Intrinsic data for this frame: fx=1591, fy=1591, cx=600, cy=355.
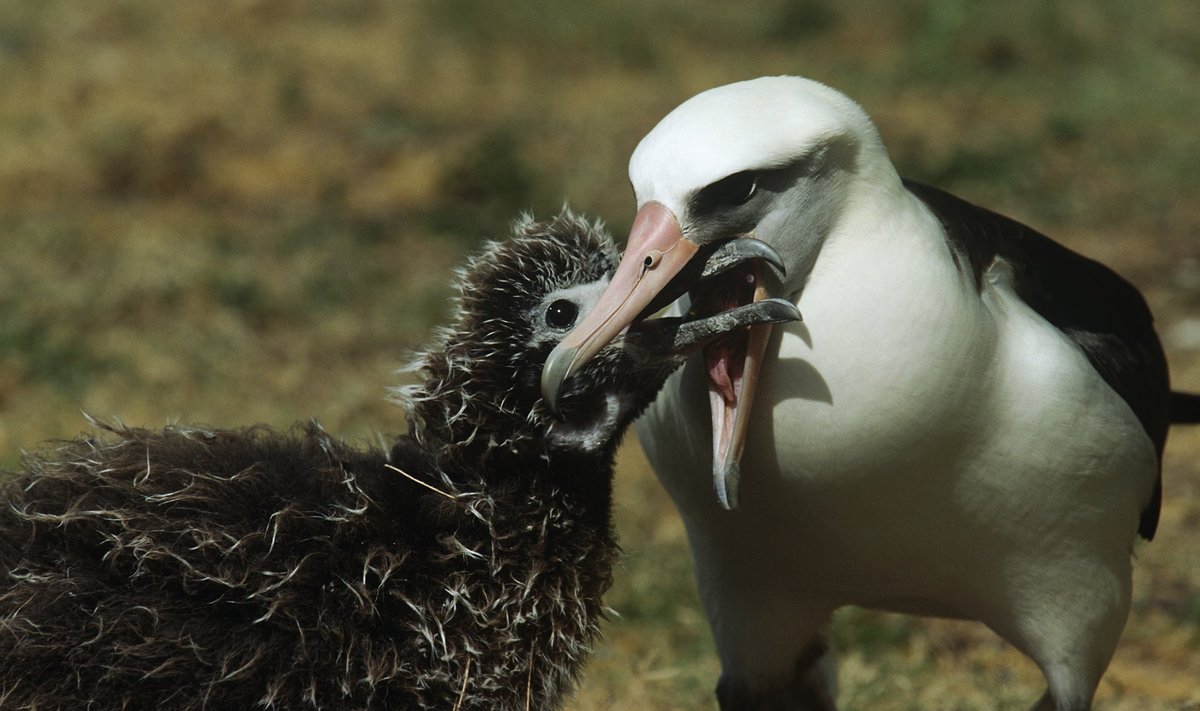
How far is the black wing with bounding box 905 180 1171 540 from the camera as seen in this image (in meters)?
3.99

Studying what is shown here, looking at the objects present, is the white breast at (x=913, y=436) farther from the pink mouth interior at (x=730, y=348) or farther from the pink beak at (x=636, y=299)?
the pink beak at (x=636, y=299)

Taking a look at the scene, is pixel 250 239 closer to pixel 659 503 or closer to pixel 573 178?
pixel 573 178

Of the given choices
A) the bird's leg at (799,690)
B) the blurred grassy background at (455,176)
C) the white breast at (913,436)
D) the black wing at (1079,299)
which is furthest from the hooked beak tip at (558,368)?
the blurred grassy background at (455,176)

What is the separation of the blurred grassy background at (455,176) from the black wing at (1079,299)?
1085 mm

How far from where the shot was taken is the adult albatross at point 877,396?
3369 mm

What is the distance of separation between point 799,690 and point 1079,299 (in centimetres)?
137

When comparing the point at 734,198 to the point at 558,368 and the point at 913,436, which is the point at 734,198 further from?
the point at 913,436

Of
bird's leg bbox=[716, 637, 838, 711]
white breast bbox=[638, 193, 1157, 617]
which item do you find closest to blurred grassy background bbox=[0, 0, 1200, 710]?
bird's leg bbox=[716, 637, 838, 711]

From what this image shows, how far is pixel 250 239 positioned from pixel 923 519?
6.11 metres

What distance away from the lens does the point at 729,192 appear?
3.36m

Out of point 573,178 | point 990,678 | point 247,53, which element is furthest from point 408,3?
point 990,678

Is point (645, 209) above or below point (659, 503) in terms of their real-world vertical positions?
above

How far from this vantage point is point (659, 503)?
6883 millimetres

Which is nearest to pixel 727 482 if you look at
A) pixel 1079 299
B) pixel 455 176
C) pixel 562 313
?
pixel 562 313
